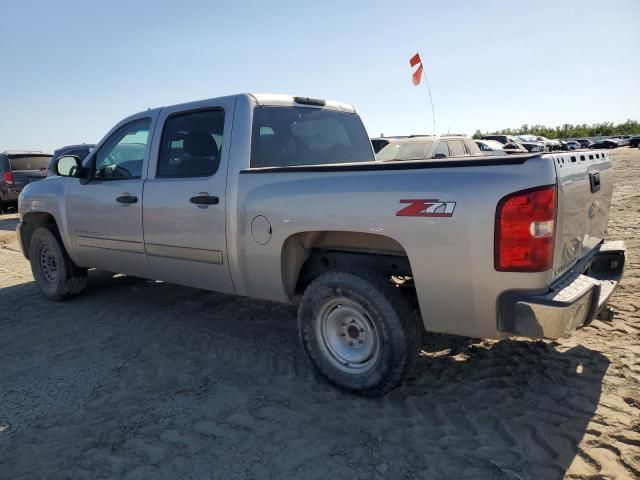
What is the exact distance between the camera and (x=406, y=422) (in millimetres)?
2857

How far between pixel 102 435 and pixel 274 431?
3.31ft

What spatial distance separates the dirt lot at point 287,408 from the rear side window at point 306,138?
154 cm

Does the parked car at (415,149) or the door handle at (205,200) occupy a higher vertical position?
the parked car at (415,149)

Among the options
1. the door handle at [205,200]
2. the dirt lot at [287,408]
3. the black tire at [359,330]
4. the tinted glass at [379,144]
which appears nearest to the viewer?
the dirt lot at [287,408]

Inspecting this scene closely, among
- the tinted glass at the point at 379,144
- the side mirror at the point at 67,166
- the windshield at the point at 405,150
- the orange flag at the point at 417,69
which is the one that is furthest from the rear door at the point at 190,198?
the orange flag at the point at 417,69

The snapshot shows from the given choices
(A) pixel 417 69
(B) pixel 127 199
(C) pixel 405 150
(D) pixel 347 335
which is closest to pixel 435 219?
(D) pixel 347 335

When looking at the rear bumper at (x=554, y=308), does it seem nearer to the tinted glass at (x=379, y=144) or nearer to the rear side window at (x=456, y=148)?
the rear side window at (x=456, y=148)

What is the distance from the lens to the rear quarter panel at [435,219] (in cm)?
249

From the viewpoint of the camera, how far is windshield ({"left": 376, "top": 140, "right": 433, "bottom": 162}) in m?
10.1

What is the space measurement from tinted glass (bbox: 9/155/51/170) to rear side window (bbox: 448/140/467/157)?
11.5 metres

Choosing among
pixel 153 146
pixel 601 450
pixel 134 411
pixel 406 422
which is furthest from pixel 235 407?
pixel 153 146

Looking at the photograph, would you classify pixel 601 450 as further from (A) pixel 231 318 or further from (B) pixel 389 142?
(B) pixel 389 142

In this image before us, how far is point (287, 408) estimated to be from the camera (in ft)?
10.1

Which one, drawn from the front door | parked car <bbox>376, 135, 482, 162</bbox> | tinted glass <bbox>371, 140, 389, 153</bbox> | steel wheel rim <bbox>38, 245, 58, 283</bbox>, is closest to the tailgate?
the front door
